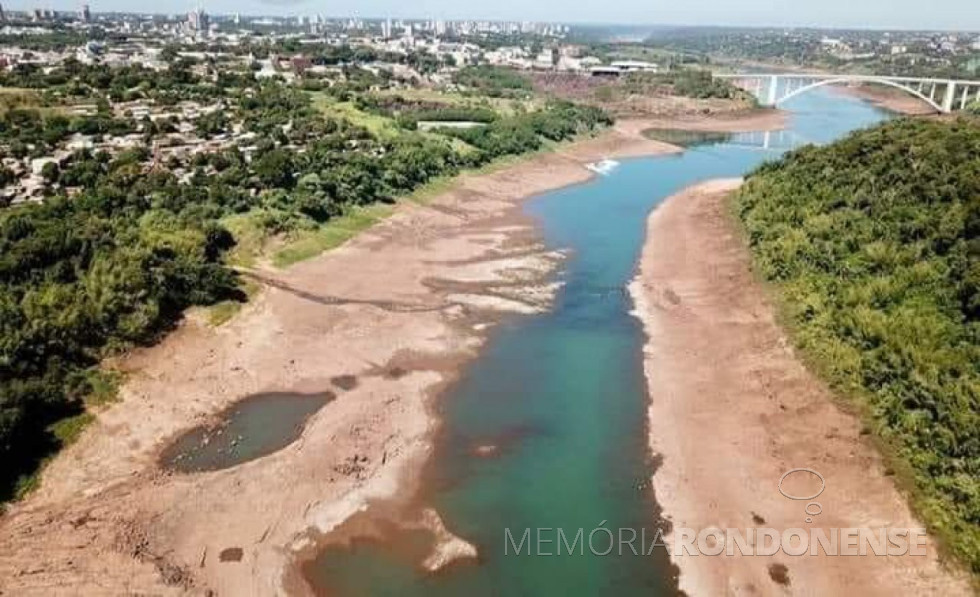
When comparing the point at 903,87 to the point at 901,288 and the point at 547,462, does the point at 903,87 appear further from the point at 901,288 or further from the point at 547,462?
the point at 547,462

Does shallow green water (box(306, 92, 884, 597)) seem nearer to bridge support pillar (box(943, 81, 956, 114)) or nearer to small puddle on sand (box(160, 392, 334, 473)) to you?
small puddle on sand (box(160, 392, 334, 473))

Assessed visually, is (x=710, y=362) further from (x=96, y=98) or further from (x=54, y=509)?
(x=96, y=98)

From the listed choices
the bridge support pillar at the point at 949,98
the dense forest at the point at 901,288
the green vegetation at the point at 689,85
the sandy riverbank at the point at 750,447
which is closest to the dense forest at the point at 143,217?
the sandy riverbank at the point at 750,447

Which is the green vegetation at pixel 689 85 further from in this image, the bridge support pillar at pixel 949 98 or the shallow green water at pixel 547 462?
the shallow green water at pixel 547 462

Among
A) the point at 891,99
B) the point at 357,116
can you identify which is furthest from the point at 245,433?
the point at 891,99

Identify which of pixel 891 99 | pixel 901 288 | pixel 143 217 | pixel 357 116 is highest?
pixel 891 99
